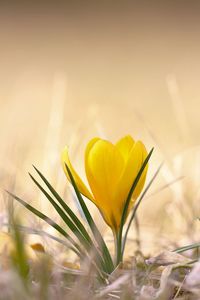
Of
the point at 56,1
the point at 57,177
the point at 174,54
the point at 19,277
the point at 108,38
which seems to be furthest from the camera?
the point at 56,1

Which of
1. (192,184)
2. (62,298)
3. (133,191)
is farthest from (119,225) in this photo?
(192,184)

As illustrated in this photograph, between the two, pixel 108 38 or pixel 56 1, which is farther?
pixel 56 1

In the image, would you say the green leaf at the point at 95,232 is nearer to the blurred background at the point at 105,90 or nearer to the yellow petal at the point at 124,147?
the yellow petal at the point at 124,147

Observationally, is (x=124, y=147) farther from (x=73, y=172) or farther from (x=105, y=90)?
(x=105, y=90)

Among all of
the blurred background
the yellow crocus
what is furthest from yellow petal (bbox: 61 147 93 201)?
the blurred background

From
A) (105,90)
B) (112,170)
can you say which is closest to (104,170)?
(112,170)

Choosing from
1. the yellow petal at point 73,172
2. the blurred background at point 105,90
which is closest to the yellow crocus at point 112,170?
the yellow petal at point 73,172

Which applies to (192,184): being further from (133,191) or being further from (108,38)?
(108,38)

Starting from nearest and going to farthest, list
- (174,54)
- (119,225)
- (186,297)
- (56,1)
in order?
(186,297)
(119,225)
(174,54)
(56,1)
